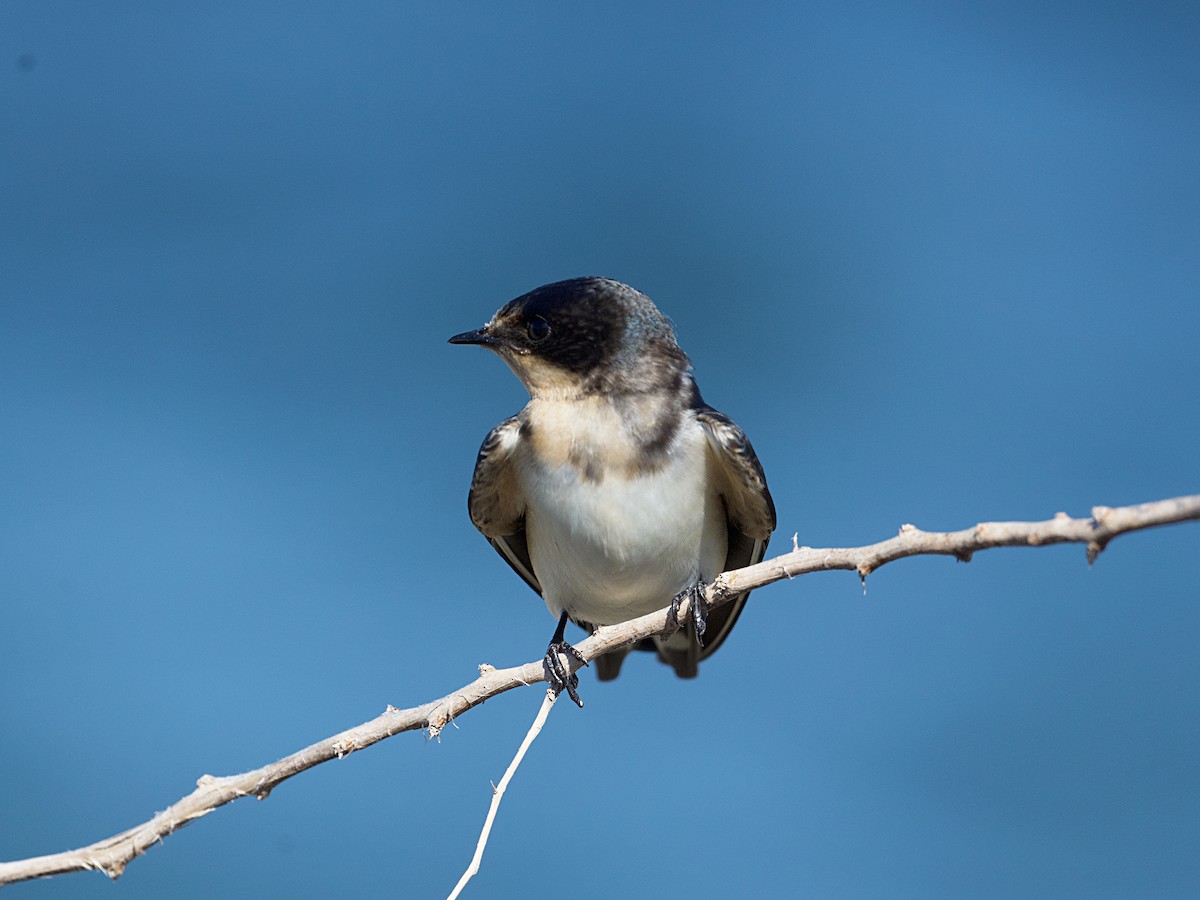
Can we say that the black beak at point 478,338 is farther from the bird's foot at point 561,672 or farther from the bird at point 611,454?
the bird's foot at point 561,672

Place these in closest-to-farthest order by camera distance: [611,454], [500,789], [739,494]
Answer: [500,789], [611,454], [739,494]

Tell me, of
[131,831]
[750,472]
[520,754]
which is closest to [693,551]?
[750,472]

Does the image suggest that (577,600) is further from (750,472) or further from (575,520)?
(750,472)

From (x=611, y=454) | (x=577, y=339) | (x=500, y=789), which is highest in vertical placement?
(x=577, y=339)

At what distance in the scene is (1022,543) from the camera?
0.80 m

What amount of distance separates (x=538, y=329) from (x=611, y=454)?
228 millimetres

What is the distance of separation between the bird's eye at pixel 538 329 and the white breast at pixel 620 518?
112mm

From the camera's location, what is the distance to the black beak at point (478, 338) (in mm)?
1844

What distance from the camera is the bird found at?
1.80 metres

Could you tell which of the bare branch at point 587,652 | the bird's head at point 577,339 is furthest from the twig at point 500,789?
the bird's head at point 577,339

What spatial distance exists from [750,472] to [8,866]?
3.77 ft

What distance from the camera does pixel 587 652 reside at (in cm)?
126

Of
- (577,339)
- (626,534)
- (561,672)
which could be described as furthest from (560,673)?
(577,339)

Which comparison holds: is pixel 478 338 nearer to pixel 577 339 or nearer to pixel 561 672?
pixel 577 339
